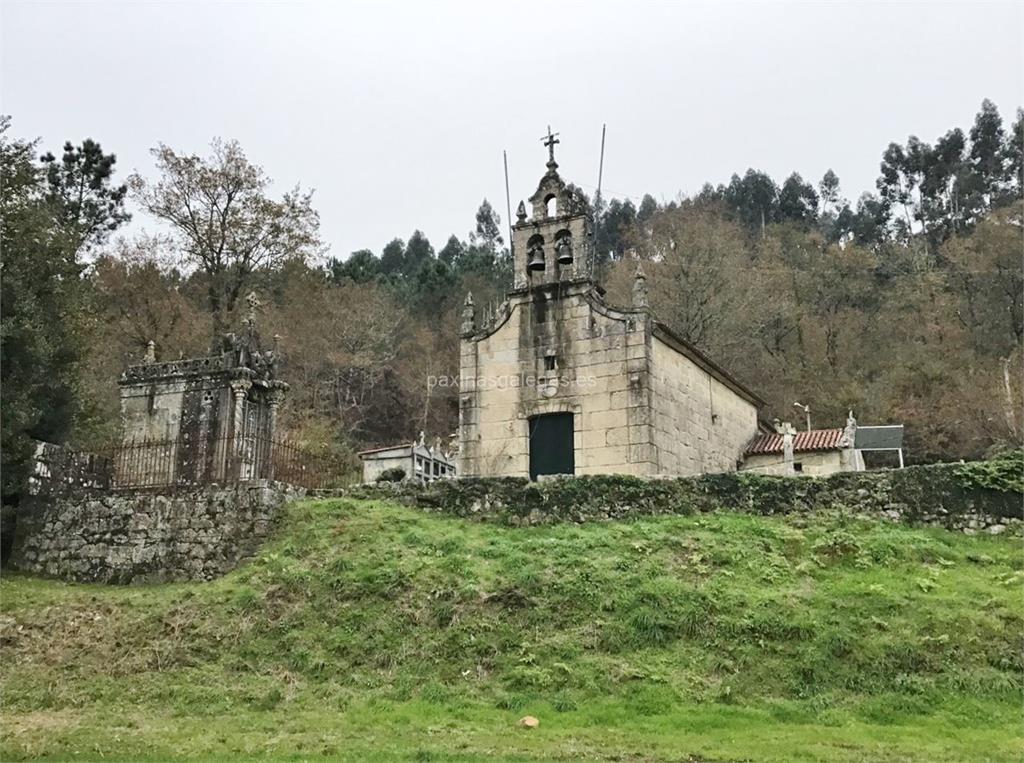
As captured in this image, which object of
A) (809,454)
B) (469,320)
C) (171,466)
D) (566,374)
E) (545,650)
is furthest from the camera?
(809,454)

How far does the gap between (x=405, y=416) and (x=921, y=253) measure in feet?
93.6

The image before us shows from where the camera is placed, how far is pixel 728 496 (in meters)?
14.8

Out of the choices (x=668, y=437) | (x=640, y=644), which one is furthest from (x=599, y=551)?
(x=668, y=437)

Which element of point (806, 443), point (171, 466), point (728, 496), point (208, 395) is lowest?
point (728, 496)

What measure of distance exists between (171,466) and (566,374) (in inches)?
359

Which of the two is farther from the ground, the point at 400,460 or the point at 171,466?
the point at 400,460

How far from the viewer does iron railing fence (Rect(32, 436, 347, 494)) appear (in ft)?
48.1

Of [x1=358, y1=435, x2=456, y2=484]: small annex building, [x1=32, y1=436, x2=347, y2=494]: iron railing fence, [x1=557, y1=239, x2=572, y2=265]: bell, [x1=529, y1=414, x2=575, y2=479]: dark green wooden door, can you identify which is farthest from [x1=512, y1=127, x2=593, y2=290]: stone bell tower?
[x1=32, y1=436, x2=347, y2=494]: iron railing fence

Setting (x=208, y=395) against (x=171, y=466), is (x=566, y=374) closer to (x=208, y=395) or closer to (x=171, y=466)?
(x=208, y=395)

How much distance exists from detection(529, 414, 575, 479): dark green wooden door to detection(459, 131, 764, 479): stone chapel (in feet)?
0.08

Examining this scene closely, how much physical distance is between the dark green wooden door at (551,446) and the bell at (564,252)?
12.7 ft

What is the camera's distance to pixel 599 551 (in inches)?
502

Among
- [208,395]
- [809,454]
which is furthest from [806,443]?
[208,395]

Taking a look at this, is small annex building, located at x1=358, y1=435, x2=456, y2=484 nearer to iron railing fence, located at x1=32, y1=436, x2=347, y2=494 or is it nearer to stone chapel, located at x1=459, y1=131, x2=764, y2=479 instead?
stone chapel, located at x1=459, y1=131, x2=764, y2=479
